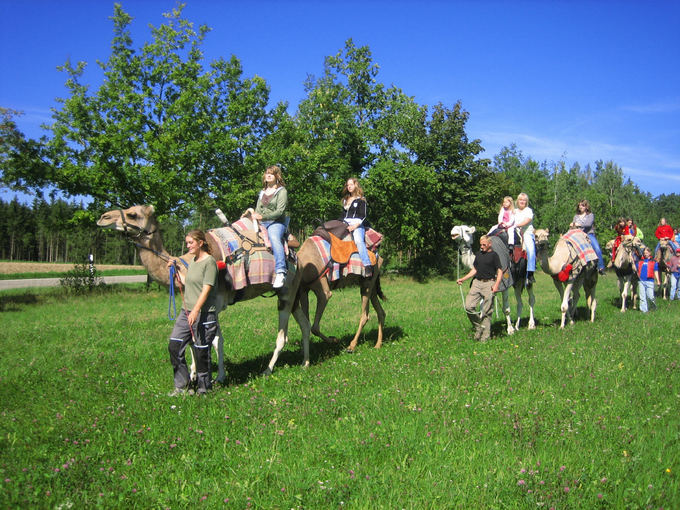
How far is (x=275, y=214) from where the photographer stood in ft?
25.4

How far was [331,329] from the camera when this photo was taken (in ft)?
40.5

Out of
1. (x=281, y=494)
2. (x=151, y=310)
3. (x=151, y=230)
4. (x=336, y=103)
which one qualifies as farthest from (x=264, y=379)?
(x=336, y=103)

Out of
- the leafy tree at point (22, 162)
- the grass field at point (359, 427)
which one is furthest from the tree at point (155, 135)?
the grass field at point (359, 427)

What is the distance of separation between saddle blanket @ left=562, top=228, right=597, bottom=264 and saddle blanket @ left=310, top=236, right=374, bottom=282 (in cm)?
580

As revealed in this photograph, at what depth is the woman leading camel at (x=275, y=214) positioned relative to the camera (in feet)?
25.2

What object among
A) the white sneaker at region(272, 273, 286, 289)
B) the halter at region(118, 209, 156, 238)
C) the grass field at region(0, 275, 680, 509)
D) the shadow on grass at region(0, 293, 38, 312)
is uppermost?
the halter at region(118, 209, 156, 238)

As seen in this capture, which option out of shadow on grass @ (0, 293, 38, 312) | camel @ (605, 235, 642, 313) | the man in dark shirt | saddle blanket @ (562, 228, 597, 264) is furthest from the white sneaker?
shadow on grass @ (0, 293, 38, 312)

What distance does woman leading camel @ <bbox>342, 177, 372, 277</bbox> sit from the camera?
9.80 metres

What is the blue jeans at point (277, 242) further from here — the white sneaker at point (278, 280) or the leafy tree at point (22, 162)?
the leafy tree at point (22, 162)

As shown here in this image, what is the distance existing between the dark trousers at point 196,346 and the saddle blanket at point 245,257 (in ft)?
2.49

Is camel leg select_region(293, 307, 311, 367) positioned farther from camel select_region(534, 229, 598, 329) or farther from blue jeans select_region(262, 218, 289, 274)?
camel select_region(534, 229, 598, 329)

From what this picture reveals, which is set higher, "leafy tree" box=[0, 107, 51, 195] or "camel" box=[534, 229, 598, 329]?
"leafy tree" box=[0, 107, 51, 195]

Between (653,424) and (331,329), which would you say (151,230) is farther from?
(653,424)

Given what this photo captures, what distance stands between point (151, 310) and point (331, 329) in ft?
25.7
